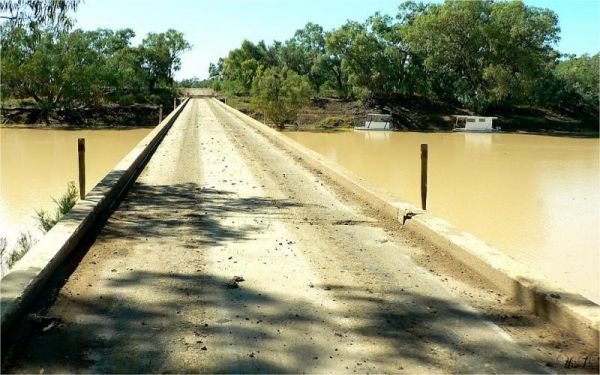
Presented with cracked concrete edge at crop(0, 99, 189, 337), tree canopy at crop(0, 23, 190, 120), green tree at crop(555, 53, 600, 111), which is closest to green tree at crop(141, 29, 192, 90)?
tree canopy at crop(0, 23, 190, 120)

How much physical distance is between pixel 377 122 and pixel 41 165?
30777mm

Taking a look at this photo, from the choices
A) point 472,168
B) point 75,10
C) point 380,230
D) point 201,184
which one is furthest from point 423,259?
point 472,168

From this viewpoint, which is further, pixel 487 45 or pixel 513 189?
pixel 487 45

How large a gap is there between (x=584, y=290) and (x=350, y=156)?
20.0 m

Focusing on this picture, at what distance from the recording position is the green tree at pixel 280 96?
41.0m

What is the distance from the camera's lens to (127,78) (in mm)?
54500

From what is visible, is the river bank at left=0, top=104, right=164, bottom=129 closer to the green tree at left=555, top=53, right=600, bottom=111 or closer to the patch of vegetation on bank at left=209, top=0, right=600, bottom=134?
the patch of vegetation on bank at left=209, top=0, right=600, bottom=134

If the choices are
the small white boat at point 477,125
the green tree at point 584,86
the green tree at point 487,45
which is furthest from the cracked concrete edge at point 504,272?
the green tree at point 584,86

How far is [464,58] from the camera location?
5334 cm

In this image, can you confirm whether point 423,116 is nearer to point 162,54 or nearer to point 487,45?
point 487,45

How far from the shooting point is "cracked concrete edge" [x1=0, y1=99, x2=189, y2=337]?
4383 millimetres

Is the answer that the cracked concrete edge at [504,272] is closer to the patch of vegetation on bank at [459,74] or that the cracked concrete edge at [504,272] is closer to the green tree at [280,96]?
the green tree at [280,96]

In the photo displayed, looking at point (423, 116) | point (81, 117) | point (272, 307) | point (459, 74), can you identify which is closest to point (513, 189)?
point (272, 307)

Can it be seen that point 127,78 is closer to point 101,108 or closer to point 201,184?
point 101,108
